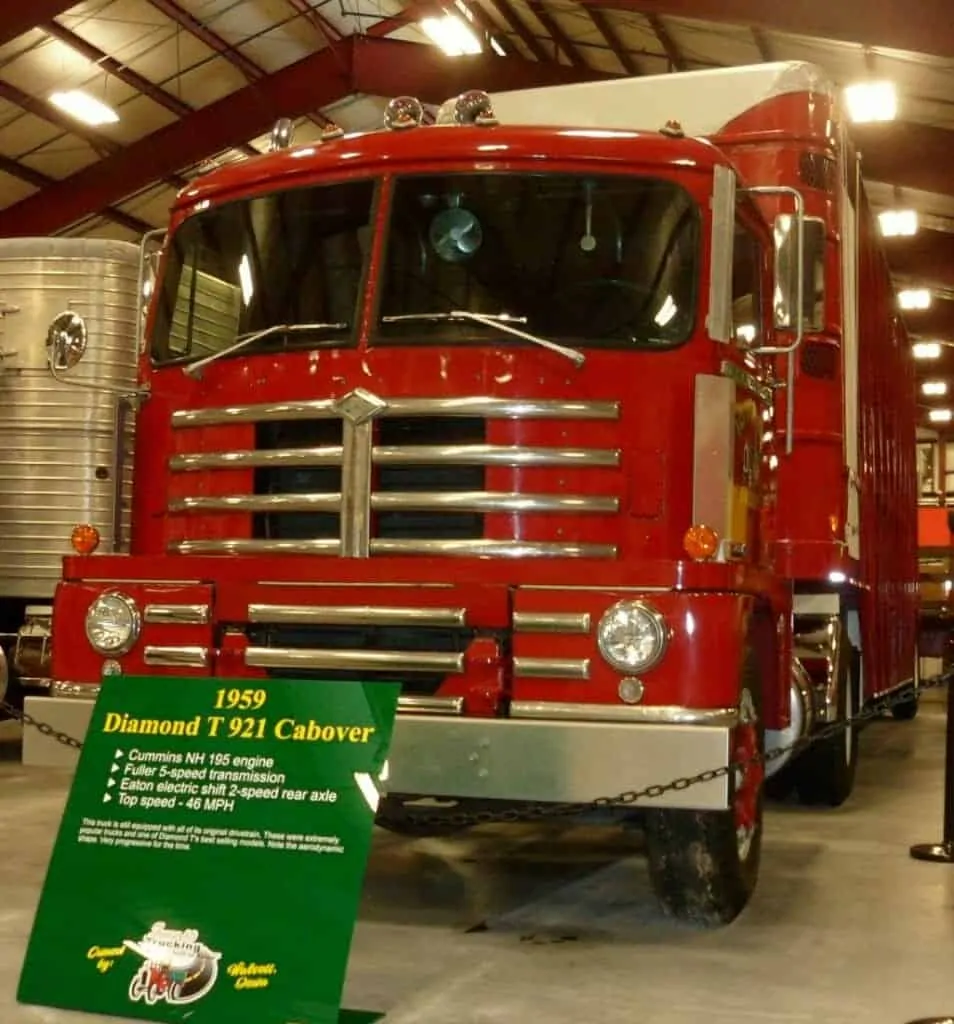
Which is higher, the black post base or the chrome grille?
the chrome grille

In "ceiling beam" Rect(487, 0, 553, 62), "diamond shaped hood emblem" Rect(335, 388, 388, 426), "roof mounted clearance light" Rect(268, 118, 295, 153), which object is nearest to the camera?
"diamond shaped hood emblem" Rect(335, 388, 388, 426)

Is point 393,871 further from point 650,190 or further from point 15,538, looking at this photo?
point 15,538

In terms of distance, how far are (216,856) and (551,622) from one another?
1.18 metres

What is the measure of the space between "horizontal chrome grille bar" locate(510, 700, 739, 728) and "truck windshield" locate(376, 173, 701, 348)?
123 centimetres

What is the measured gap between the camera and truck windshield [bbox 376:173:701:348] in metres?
4.94

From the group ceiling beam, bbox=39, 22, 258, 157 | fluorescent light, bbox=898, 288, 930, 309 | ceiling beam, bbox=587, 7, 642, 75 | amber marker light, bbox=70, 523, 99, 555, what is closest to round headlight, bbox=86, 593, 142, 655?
amber marker light, bbox=70, 523, 99, 555

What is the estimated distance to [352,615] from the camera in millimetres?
4684

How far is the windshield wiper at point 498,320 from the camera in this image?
4.79 metres

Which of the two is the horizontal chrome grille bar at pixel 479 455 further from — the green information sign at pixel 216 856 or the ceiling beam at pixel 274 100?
the ceiling beam at pixel 274 100

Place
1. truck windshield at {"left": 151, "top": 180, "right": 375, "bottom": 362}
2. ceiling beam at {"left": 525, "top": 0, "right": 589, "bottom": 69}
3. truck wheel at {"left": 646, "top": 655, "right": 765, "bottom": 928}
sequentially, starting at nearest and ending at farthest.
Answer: truck wheel at {"left": 646, "top": 655, "right": 765, "bottom": 928}, truck windshield at {"left": 151, "top": 180, "right": 375, "bottom": 362}, ceiling beam at {"left": 525, "top": 0, "right": 589, "bottom": 69}

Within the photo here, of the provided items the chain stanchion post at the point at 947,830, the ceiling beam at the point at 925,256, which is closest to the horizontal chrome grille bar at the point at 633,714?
the chain stanchion post at the point at 947,830

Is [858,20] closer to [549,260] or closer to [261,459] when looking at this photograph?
[549,260]

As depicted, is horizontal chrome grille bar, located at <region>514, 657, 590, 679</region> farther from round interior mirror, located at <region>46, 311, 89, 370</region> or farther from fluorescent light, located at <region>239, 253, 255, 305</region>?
round interior mirror, located at <region>46, 311, 89, 370</region>

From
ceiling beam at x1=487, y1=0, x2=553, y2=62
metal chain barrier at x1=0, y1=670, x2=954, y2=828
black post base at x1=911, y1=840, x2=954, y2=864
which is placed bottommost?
black post base at x1=911, y1=840, x2=954, y2=864
